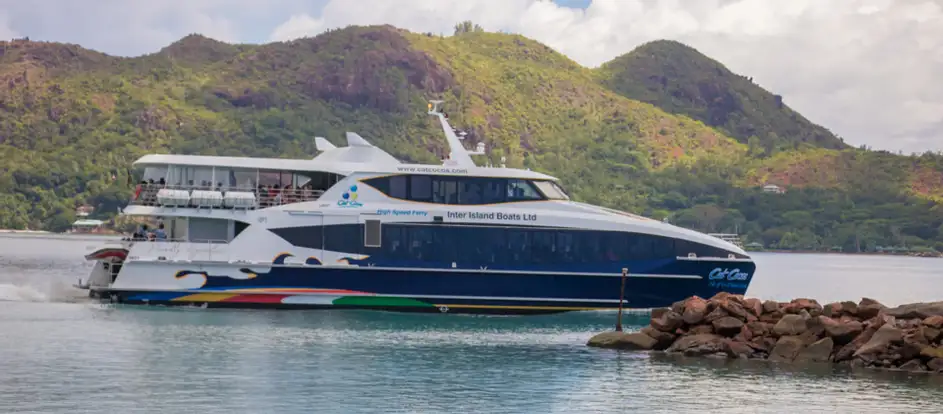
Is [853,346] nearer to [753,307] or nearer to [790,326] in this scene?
[790,326]

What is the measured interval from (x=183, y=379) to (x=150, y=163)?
1044cm

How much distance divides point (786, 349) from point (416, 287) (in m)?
9.24

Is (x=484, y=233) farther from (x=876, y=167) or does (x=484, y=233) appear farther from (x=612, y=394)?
(x=876, y=167)

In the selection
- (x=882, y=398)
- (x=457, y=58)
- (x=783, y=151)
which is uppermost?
(x=457, y=58)

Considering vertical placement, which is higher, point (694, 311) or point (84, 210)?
point (84, 210)

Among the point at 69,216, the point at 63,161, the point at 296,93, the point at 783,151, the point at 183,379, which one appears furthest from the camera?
the point at 783,151

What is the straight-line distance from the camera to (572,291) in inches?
1276

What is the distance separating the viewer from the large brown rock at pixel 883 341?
26047mm

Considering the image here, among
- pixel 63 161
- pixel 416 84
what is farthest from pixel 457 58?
pixel 63 161

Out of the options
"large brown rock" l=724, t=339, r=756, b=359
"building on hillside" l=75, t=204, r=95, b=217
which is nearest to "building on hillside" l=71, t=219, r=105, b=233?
"building on hillside" l=75, t=204, r=95, b=217

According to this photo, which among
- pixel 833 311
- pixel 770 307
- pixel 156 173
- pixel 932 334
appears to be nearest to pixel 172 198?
pixel 156 173

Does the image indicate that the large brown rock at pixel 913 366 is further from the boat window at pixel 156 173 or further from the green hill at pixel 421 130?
the green hill at pixel 421 130

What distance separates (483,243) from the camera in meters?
32.0

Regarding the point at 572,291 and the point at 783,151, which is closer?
the point at 572,291
